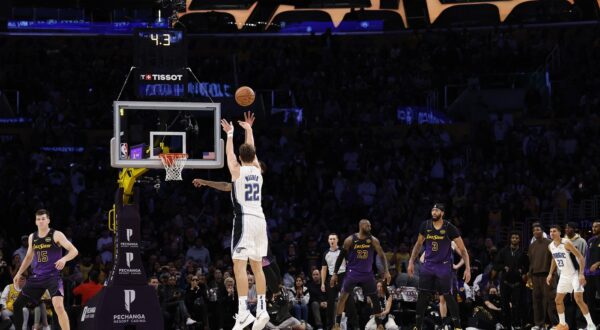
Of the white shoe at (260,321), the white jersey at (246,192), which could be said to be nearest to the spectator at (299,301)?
the white jersey at (246,192)

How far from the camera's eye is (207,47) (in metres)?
36.7

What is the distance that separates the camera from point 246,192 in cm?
→ 1432

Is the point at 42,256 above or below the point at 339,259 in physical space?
above

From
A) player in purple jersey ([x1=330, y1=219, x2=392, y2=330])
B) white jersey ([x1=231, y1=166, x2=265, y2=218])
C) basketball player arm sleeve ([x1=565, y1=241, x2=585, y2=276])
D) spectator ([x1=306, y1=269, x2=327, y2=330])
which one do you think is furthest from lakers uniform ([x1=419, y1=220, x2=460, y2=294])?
white jersey ([x1=231, y1=166, x2=265, y2=218])

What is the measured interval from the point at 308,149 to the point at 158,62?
11.3 meters

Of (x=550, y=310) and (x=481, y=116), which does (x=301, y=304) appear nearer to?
(x=550, y=310)

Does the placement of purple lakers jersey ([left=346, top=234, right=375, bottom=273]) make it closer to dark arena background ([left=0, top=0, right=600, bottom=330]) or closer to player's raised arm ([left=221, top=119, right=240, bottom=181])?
dark arena background ([left=0, top=0, right=600, bottom=330])

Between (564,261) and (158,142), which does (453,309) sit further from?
(158,142)

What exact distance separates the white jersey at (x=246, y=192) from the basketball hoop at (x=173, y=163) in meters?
2.63

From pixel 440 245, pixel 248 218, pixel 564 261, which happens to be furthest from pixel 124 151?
pixel 564 261

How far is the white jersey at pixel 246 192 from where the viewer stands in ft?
47.0

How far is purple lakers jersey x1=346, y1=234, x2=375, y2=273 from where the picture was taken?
20266 millimetres

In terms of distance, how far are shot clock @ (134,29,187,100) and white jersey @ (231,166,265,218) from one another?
6.66 m

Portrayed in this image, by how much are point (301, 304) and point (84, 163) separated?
370 inches
